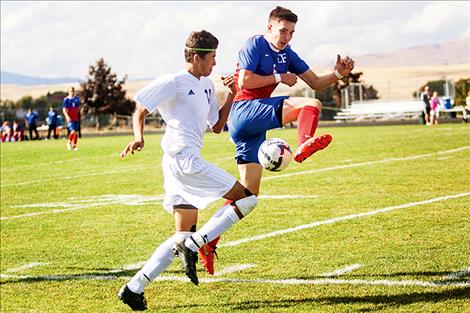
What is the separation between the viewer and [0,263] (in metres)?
10.4

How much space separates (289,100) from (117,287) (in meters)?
2.40

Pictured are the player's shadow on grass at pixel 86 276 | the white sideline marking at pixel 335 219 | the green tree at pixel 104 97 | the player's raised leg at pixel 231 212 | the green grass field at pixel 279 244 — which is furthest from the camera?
the green tree at pixel 104 97

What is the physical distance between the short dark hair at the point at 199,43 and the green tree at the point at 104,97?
76.4 m

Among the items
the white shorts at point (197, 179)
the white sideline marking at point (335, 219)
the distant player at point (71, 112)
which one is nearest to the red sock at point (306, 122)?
the white shorts at point (197, 179)

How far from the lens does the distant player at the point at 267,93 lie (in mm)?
8383

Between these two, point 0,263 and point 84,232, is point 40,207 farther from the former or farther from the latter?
point 0,263

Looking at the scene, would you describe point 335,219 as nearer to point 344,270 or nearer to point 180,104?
point 344,270

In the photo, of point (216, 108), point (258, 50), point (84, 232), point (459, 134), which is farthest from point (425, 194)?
point (459, 134)

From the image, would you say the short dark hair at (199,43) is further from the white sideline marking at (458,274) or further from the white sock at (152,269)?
the white sideline marking at (458,274)

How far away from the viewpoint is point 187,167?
728 cm

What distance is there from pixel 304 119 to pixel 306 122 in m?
0.05

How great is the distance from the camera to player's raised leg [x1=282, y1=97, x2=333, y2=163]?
7.99m

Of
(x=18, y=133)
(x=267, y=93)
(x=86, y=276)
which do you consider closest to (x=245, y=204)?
(x=267, y=93)

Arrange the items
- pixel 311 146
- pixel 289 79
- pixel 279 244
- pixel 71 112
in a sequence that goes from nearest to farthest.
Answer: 1. pixel 311 146
2. pixel 289 79
3. pixel 279 244
4. pixel 71 112
